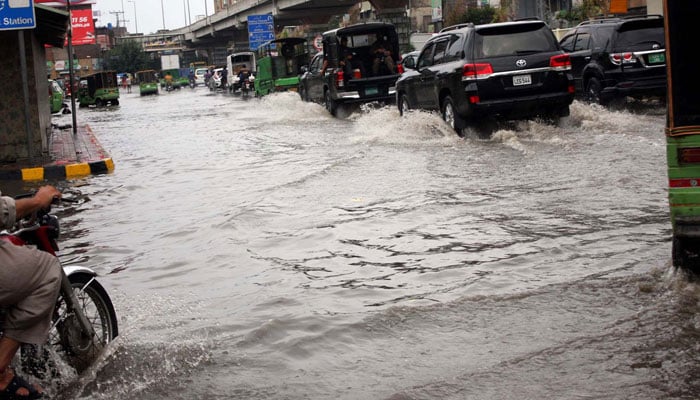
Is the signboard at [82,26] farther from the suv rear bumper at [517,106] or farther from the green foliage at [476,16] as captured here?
the suv rear bumper at [517,106]

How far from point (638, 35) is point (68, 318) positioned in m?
15.2

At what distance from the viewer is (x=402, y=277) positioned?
7039mm

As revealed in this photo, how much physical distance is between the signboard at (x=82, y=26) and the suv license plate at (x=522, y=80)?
68049mm

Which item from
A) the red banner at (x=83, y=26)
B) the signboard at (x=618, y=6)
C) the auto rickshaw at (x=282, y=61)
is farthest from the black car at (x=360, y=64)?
the red banner at (x=83, y=26)

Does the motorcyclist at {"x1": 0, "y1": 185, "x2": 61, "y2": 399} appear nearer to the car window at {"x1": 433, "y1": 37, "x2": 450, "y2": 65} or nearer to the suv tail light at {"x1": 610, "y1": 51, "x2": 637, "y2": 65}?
the car window at {"x1": 433, "y1": 37, "x2": 450, "y2": 65}

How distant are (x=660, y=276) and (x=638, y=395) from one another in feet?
7.19

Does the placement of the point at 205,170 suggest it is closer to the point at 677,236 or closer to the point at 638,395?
the point at 677,236

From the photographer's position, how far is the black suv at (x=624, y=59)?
1744 cm

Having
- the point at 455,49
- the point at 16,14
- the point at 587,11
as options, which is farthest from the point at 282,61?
the point at 16,14

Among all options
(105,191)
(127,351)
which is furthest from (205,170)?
(127,351)

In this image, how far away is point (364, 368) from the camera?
5.05 m

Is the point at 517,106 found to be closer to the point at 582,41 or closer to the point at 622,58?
the point at 622,58

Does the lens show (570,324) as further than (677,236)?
No

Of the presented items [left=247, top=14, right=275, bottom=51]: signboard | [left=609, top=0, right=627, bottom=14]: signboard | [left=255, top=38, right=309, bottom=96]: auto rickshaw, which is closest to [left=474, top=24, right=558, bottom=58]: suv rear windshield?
[left=609, top=0, right=627, bottom=14]: signboard
